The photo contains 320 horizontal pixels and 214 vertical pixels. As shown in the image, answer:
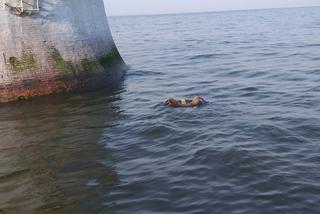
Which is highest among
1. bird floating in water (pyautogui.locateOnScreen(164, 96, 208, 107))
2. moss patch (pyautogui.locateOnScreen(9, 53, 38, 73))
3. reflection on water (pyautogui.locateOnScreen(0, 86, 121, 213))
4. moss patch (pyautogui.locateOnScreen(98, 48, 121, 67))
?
moss patch (pyautogui.locateOnScreen(9, 53, 38, 73))

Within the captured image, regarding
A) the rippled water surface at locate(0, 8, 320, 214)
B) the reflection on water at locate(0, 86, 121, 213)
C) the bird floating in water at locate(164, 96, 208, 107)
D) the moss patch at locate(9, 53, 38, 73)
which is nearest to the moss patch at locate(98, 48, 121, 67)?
the rippled water surface at locate(0, 8, 320, 214)

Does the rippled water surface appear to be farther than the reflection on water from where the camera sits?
No

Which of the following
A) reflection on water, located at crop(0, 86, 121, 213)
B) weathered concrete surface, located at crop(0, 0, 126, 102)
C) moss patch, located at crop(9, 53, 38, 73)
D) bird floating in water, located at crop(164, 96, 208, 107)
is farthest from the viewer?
moss patch, located at crop(9, 53, 38, 73)

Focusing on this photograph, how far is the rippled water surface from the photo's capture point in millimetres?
8266

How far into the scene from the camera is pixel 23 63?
50.9 ft

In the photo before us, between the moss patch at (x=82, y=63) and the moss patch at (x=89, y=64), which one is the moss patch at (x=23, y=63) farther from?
the moss patch at (x=89, y=64)

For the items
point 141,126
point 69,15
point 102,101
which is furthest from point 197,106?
point 69,15

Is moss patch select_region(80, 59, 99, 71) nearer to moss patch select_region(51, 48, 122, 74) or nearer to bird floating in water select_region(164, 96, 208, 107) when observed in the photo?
moss patch select_region(51, 48, 122, 74)

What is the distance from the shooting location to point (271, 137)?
1135cm

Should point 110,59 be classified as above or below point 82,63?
below

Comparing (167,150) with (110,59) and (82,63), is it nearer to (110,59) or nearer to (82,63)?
(82,63)

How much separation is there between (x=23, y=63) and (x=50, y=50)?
3.58ft

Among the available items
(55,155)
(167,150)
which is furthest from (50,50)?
(167,150)

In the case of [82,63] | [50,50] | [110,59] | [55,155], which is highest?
[50,50]
